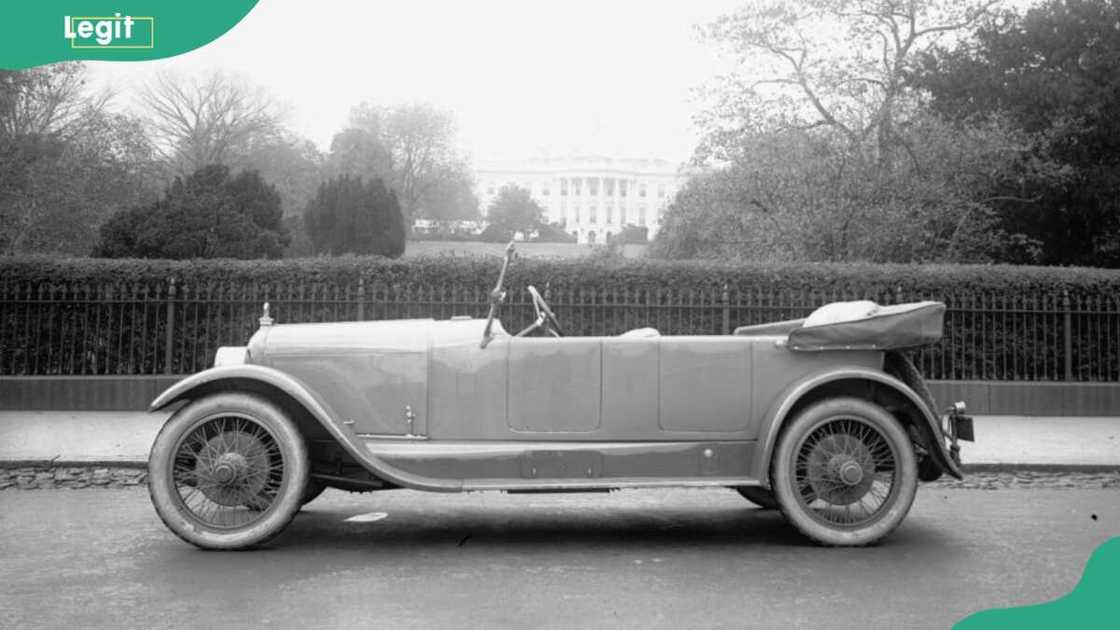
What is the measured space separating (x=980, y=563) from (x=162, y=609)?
3700 mm

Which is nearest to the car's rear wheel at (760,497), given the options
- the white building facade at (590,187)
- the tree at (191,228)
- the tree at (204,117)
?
the tree at (191,228)

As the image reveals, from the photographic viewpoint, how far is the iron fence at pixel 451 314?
38.5 feet

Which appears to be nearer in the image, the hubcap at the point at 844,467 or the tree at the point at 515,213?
the hubcap at the point at 844,467

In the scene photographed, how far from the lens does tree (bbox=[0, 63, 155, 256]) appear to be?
2766 cm

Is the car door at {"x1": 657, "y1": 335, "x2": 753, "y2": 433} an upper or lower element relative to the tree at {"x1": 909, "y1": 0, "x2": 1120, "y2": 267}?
lower

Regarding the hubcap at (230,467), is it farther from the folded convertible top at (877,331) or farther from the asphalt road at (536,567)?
the folded convertible top at (877,331)

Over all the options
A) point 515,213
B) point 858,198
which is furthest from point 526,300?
point 515,213

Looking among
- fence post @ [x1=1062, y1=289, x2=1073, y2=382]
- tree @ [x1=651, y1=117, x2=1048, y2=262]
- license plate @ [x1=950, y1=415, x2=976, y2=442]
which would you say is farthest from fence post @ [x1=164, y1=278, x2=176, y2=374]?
tree @ [x1=651, y1=117, x2=1048, y2=262]

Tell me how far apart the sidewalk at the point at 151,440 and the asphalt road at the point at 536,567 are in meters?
1.83

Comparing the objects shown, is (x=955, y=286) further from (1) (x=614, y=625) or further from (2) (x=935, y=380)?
(1) (x=614, y=625)

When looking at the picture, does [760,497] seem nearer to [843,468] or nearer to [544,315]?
[843,468]

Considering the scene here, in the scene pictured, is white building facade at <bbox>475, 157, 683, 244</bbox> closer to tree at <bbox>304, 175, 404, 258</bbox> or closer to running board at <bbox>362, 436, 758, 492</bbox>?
tree at <bbox>304, 175, 404, 258</bbox>

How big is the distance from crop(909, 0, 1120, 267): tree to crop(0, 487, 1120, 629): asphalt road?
68.7ft

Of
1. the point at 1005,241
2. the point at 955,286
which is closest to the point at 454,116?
the point at 1005,241
